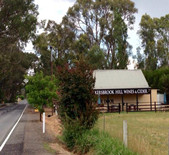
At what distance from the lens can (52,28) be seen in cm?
6138

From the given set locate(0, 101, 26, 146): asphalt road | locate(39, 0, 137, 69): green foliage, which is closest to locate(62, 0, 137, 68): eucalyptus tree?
locate(39, 0, 137, 69): green foliage

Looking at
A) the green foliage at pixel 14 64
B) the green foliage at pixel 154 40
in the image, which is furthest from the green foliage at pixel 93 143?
the green foliage at pixel 154 40

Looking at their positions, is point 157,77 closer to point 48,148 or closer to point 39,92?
point 39,92

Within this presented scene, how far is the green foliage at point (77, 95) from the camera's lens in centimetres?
1215

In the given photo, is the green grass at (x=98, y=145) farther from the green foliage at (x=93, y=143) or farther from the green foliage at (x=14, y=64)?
the green foliage at (x=14, y=64)

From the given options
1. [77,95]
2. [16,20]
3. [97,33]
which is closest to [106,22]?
[97,33]

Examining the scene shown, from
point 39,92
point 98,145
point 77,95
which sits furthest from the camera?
point 39,92

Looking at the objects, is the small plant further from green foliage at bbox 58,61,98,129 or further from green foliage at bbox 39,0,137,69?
green foliage at bbox 39,0,137,69

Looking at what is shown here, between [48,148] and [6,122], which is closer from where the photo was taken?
[48,148]

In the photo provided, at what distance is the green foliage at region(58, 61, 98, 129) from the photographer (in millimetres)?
12148

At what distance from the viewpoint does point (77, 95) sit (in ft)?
40.9

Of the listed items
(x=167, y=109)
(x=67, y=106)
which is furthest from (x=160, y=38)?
(x=67, y=106)

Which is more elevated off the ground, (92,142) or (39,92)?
(39,92)

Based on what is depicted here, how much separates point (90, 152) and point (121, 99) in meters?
30.4
